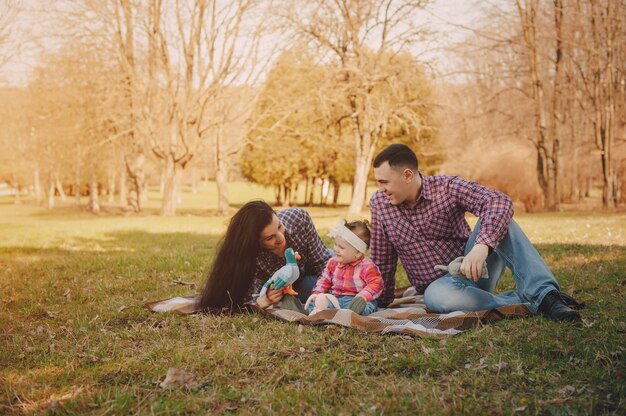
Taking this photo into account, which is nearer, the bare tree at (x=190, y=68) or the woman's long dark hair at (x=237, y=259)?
the woman's long dark hair at (x=237, y=259)

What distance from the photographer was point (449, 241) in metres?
4.82

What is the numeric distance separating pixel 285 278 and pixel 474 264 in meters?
1.72

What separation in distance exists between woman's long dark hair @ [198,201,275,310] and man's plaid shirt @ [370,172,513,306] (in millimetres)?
1079

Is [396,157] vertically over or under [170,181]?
under

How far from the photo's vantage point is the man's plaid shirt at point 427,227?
4.61m

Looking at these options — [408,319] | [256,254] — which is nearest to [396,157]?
[408,319]

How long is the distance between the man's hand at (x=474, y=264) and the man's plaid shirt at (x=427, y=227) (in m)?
0.44

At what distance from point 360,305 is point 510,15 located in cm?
2190

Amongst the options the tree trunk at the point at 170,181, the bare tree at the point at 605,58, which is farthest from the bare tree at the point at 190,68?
the bare tree at the point at 605,58

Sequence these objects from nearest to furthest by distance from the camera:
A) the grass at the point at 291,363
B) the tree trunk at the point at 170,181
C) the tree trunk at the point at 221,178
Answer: the grass at the point at 291,363
the tree trunk at the point at 170,181
the tree trunk at the point at 221,178

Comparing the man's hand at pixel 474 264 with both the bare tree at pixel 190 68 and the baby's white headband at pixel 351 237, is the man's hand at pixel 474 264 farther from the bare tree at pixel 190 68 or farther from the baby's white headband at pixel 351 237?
the bare tree at pixel 190 68

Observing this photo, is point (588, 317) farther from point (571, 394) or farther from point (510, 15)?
point (510, 15)

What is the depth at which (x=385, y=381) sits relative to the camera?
3102 millimetres

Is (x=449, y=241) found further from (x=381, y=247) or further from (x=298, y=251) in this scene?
(x=298, y=251)
